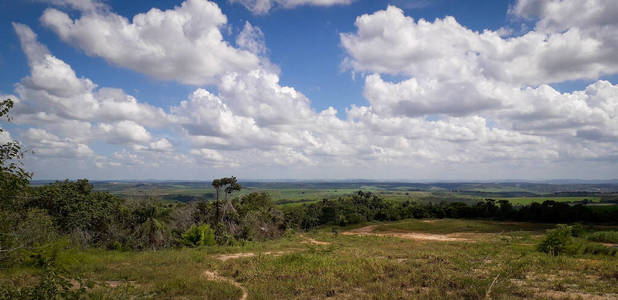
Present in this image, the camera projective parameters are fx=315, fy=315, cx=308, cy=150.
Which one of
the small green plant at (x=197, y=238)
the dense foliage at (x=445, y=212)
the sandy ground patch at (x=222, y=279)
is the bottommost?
the dense foliage at (x=445, y=212)

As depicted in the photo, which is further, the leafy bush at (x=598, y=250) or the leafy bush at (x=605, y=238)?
the leafy bush at (x=605, y=238)

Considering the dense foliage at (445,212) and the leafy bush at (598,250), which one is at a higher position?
the leafy bush at (598,250)

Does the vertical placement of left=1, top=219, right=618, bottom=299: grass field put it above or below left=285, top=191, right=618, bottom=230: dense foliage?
above

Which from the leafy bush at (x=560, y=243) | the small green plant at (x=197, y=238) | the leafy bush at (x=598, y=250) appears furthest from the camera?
the small green plant at (x=197, y=238)

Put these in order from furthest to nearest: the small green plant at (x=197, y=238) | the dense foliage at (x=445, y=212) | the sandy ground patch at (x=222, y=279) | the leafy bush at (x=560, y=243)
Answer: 1. the dense foliage at (x=445, y=212)
2. the small green plant at (x=197, y=238)
3. the leafy bush at (x=560, y=243)
4. the sandy ground patch at (x=222, y=279)

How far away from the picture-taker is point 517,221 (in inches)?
1811

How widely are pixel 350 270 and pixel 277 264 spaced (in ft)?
12.1

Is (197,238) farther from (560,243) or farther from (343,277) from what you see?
(560,243)

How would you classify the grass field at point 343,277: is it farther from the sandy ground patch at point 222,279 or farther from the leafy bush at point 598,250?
the leafy bush at point 598,250

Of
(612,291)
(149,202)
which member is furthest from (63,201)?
(612,291)

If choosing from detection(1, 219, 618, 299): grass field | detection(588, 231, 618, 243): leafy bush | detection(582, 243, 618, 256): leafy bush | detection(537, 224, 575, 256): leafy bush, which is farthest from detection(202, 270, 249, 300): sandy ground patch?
detection(588, 231, 618, 243): leafy bush

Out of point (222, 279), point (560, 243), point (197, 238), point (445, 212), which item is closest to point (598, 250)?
point (560, 243)

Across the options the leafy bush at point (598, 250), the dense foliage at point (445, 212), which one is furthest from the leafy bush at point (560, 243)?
the dense foliage at point (445, 212)

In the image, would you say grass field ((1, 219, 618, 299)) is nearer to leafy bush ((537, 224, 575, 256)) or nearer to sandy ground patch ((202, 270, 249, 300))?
sandy ground patch ((202, 270, 249, 300))
